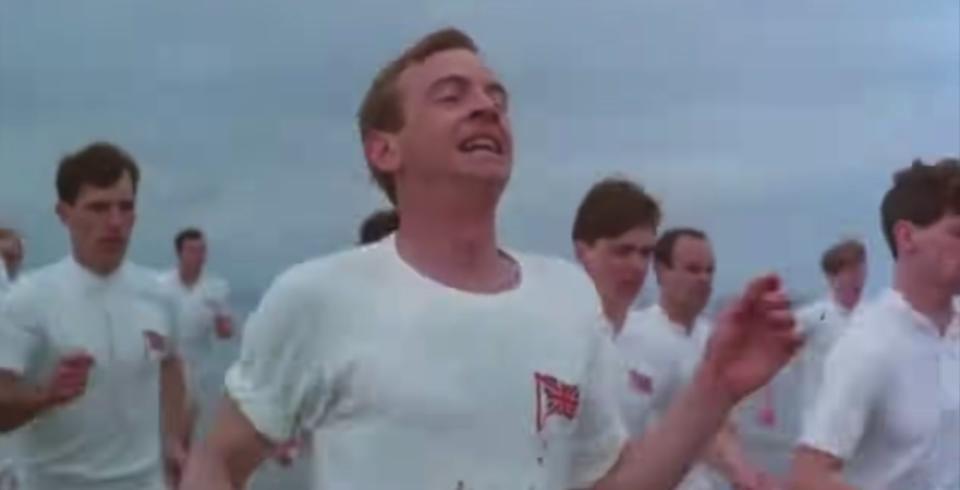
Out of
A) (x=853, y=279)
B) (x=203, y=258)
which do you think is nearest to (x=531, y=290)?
(x=853, y=279)

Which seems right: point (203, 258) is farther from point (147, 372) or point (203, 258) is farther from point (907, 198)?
point (907, 198)

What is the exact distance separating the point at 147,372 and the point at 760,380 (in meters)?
4.01

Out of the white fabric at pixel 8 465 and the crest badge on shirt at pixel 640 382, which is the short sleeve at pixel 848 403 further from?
the white fabric at pixel 8 465

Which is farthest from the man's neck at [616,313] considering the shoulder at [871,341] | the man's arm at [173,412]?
the shoulder at [871,341]

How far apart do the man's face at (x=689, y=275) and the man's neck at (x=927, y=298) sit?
2639 millimetres

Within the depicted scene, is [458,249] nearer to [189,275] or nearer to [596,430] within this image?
[596,430]

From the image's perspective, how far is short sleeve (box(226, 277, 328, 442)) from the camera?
12.7ft

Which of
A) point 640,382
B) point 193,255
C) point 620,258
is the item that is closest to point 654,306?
point 640,382

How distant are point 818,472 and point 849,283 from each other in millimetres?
8096

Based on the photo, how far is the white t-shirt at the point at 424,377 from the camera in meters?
3.76

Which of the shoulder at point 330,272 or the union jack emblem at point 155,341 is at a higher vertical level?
the shoulder at point 330,272

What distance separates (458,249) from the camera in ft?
12.8

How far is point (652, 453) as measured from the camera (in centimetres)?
389

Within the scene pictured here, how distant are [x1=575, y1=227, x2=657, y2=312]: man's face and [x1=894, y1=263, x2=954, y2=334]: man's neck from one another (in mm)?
1519
